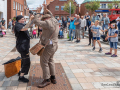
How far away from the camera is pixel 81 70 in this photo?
216 inches

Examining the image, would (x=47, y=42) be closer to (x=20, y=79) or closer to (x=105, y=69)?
(x=20, y=79)

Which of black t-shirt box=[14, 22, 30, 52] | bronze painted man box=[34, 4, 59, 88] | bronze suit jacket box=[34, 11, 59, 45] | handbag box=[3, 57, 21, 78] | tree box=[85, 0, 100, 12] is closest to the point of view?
bronze suit jacket box=[34, 11, 59, 45]

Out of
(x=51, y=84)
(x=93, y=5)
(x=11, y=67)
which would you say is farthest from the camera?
(x=93, y=5)

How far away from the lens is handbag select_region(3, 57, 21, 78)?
4.66 m

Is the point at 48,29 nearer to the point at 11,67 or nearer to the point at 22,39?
the point at 22,39

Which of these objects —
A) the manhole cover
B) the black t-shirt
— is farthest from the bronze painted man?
the black t-shirt

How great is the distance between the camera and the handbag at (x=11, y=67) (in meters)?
4.66

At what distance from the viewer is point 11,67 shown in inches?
187

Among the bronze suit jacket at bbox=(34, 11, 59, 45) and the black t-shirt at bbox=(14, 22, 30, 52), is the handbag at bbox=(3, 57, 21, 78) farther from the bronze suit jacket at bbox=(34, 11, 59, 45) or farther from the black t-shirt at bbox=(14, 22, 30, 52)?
the bronze suit jacket at bbox=(34, 11, 59, 45)

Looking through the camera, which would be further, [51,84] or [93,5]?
[93,5]

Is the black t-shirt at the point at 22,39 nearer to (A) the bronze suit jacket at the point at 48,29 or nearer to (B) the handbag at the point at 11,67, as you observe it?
(A) the bronze suit jacket at the point at 48,29

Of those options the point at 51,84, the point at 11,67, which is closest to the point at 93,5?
the point at 11,67

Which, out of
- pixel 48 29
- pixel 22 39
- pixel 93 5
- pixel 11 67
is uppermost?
pixel 93 5

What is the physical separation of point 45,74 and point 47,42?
0.84 m
